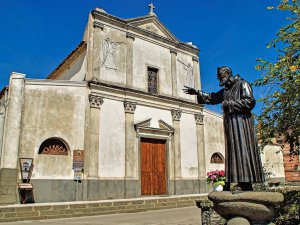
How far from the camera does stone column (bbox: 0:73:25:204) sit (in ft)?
36.6

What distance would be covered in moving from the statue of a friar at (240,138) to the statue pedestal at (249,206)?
0.33 m

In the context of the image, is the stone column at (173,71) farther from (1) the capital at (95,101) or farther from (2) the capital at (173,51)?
(1) the capital at (95,101)

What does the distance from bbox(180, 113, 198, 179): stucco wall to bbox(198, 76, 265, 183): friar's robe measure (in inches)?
483

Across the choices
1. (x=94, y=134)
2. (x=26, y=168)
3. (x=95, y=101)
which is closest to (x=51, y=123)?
(x=94, y=134)

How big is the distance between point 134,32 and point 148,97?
150 inches

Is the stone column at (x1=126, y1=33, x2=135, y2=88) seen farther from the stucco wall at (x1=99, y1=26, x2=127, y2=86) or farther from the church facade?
the stucco wall at (x1=99, y1=26, x2=127, y2=86)

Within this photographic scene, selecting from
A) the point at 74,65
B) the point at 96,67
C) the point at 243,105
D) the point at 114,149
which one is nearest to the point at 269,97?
the point at 243,105

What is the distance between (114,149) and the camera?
14.1 meters

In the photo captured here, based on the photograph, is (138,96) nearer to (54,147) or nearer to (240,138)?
(54,147)

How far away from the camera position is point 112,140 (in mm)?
14086

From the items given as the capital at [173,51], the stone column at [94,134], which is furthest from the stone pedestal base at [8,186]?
the capital at [173,51]

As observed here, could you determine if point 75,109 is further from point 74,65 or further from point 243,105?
point 243,105

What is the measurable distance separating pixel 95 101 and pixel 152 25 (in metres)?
6.55

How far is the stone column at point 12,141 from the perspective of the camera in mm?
11160
